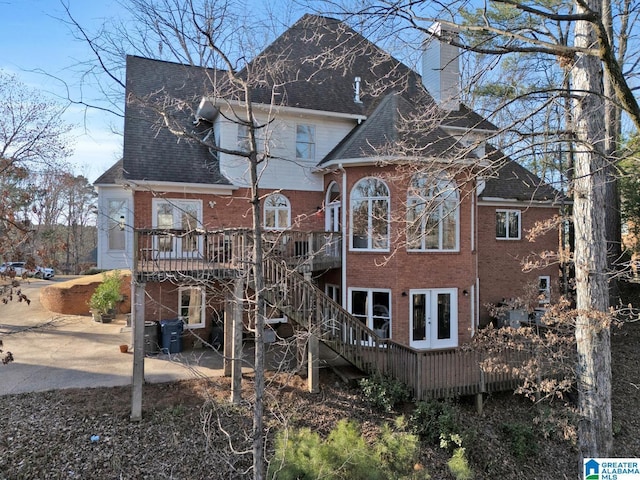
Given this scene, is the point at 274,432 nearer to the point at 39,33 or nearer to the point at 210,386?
→ the point at 210,386

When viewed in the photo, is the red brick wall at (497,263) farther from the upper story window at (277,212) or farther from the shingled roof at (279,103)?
the upper story window at (277,212)

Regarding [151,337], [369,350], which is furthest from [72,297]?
[369,350]

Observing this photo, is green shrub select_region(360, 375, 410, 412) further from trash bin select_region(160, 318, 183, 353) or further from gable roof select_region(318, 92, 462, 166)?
gable roof select_region(318, 92, 462, 166)

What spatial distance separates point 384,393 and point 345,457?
2521 mm

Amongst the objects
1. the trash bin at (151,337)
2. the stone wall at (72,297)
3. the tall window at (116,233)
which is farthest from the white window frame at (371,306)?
the stone wall at (72,297)

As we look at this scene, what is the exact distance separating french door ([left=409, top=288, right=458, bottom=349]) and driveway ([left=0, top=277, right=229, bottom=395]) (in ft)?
19.7

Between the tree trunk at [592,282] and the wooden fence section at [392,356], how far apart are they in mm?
2143

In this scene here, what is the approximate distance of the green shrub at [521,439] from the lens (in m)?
8.78

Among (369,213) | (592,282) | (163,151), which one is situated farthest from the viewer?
(163,151)

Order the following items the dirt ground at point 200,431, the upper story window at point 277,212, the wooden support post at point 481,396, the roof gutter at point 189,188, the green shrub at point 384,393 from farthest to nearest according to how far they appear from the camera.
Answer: the upper story window at point 277,212, the roof gutter at point 189,188, the wooden support post at point 481,396, the green shrub at point 384,393, the dirt ground at point 200,431

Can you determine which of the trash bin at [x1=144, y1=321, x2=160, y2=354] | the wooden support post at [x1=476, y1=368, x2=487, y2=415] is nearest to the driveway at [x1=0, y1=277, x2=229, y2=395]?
the trash bin at [x1=144, y1=321, x2=160, y2=354]

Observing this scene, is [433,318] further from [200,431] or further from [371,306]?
[200,431]

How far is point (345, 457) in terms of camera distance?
6.68 metres

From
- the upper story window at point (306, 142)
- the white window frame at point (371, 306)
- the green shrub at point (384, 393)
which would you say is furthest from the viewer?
the upper story window at point (306, 142)
